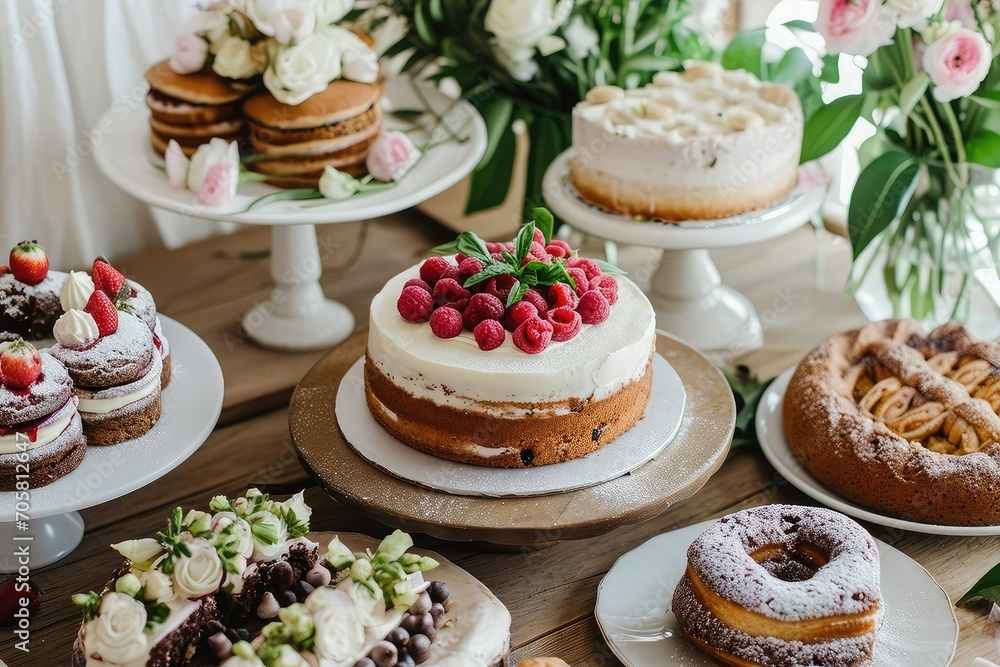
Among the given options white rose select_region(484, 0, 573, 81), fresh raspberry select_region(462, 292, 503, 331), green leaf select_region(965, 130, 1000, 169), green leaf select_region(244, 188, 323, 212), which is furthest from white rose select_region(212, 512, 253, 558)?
green leaf select_region(965, 130, 1000, 169)

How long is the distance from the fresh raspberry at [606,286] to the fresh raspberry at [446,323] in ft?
0.61

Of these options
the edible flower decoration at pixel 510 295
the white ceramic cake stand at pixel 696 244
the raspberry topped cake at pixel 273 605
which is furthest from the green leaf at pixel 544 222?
the raspberry topped cake at pixel 273 605

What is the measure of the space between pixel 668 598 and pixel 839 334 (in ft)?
1.82

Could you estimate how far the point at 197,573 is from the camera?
3.34 feet

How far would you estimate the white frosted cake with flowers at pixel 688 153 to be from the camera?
1.52 metres

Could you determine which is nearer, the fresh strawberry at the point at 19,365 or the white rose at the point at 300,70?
the fresh strawberry at the point at 19,365

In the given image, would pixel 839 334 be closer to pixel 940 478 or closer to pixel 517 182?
pixel 940 478

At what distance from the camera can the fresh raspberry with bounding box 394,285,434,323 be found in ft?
4.06

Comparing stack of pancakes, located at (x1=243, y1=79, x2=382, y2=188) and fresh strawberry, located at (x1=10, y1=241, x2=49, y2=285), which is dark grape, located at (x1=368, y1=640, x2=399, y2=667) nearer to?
fresh strawberry, located at (x1=10, y1=241, x2=49, y2=285)

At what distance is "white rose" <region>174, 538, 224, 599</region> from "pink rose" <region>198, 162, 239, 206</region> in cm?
63

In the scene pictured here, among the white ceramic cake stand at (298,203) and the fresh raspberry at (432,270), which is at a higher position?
the fresh raspberry at (432,270)

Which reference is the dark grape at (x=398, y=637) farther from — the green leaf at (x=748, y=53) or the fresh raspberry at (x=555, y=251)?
the green leaf at (x=748, y=53)

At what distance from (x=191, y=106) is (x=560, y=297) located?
703 mm

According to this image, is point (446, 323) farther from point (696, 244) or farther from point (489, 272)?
point (696, 244)
